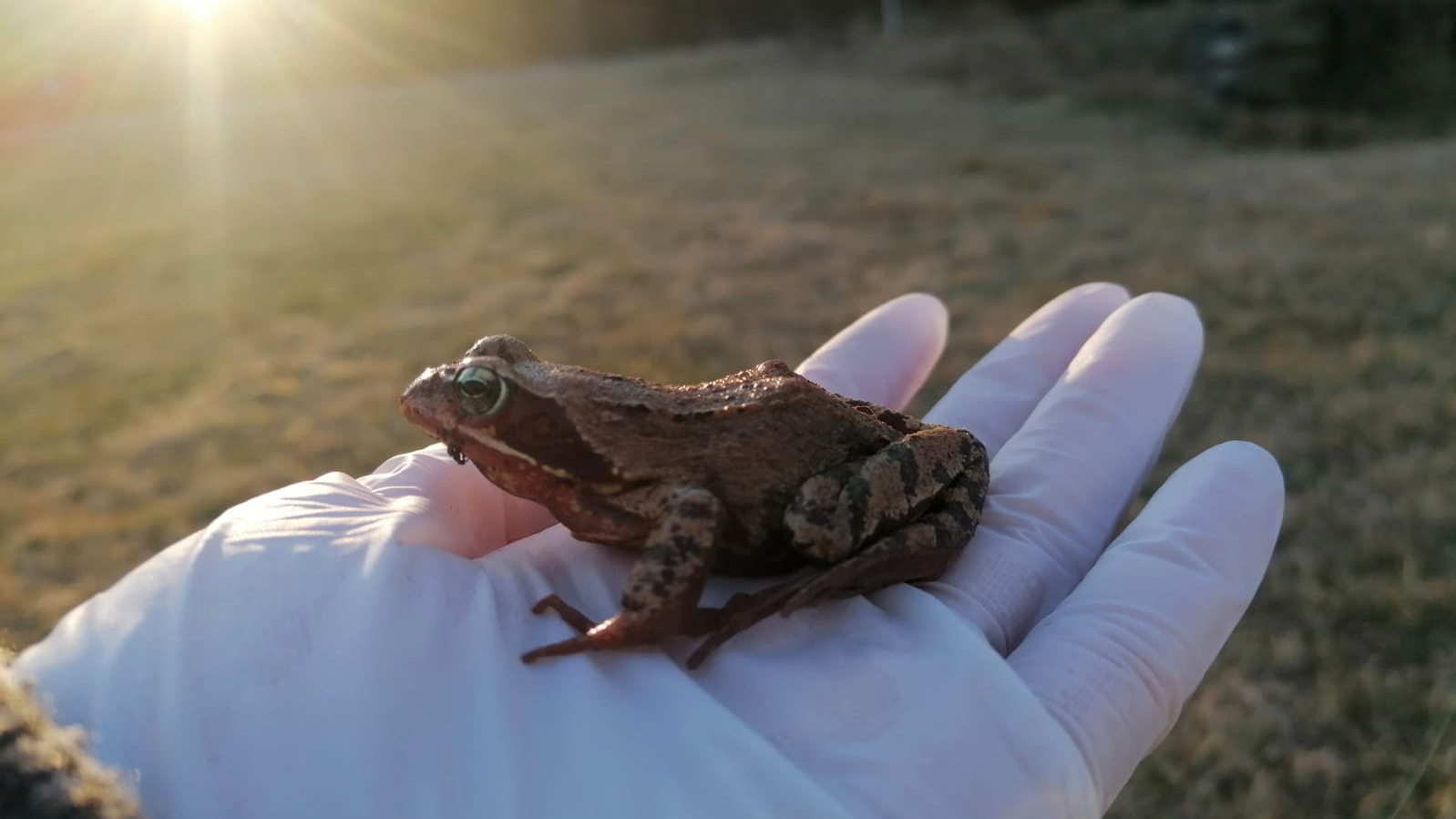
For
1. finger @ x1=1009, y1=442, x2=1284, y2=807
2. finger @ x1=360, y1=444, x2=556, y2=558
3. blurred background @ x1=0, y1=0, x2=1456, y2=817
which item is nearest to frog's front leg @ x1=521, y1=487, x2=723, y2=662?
finger @ x1=360, y1=444, x2=556, y2=558

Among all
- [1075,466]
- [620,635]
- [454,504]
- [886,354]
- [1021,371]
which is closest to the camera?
[620,635]

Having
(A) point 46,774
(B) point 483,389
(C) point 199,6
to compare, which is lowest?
(A) point 46,774

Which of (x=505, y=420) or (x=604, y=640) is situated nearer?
(x=604, y=640)

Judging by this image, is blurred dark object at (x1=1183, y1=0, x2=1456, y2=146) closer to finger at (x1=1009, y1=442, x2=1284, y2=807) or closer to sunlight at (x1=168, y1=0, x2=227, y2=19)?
finger at (x1=1009, y1=442, x2=1284, y2=807)

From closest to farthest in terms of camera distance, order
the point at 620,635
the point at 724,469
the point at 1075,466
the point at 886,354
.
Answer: the point at 620,635 < the point at 724,469 < the point at 1075,466 < the point at 886,354

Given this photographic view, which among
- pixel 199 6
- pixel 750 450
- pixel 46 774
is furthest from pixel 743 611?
pixel 199 6

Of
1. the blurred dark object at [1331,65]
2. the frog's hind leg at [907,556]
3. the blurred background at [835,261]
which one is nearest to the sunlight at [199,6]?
the blurred background at [835,261]

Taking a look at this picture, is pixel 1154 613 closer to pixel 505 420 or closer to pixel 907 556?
pixel 907 556

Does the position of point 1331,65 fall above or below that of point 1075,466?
below
